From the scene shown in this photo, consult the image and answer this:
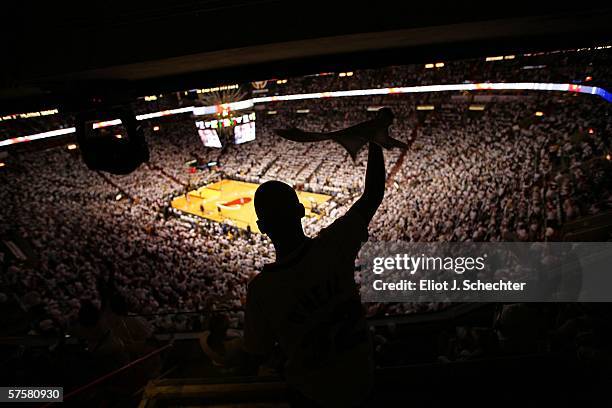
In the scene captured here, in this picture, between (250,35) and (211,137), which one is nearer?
(250,35)

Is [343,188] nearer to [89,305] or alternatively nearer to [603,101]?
[603,101]

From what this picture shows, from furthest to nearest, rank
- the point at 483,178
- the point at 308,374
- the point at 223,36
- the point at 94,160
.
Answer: the point at 483,178, the point at 94,160, the point at 223,36, the point at 308,374

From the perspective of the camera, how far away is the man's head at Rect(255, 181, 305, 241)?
1.71 metres

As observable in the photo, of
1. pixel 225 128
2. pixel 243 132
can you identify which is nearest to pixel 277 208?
pixel 225 128

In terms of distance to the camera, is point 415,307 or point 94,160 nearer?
point 94,160

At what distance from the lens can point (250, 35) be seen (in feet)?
7.52

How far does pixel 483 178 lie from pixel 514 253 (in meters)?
9.58

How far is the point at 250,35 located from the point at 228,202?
24.3m

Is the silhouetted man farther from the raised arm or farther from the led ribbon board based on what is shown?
the led ribbon board

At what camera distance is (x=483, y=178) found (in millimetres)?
16734

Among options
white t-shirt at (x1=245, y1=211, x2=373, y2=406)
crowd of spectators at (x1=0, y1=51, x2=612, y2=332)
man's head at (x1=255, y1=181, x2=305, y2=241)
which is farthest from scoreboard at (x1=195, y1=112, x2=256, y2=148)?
white t-shirt at (x1=245, y1=211, x2=373, y2=406)

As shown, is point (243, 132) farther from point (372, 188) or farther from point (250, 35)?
point (372, 188)

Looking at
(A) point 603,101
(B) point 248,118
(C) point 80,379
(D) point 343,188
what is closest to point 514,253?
(C) point 80,379

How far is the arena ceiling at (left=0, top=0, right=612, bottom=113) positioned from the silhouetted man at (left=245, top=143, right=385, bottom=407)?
3.97 feet
